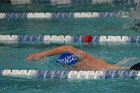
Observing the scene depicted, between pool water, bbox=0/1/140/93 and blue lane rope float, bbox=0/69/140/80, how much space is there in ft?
0.19

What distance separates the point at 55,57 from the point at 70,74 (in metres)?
0.74

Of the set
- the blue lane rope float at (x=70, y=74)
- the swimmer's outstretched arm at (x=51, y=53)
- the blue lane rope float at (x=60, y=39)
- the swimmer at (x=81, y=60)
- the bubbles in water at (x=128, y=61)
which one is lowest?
the blue lane rope float at (x=60, y=39)

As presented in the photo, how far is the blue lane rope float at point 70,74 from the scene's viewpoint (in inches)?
180

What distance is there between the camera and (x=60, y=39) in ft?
22.6

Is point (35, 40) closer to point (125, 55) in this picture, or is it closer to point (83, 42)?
point (83, 42)

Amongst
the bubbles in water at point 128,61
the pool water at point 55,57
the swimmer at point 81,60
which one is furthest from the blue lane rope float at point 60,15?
the swimmer at point 81,60

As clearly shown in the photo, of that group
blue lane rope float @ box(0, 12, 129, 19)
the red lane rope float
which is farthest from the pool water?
the red lane rope float

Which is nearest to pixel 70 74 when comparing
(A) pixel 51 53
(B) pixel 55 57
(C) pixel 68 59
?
(C) pixel 68 59

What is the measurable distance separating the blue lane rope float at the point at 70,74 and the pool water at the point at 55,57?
58 millimetres

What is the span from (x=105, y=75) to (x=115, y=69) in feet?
0.55

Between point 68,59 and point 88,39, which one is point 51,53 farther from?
point 88,39

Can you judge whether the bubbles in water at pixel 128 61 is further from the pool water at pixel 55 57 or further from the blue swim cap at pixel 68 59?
the blue swim cap at pixel 68 59

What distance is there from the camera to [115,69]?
4695mm

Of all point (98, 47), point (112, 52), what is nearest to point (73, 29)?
point (98, 47)
